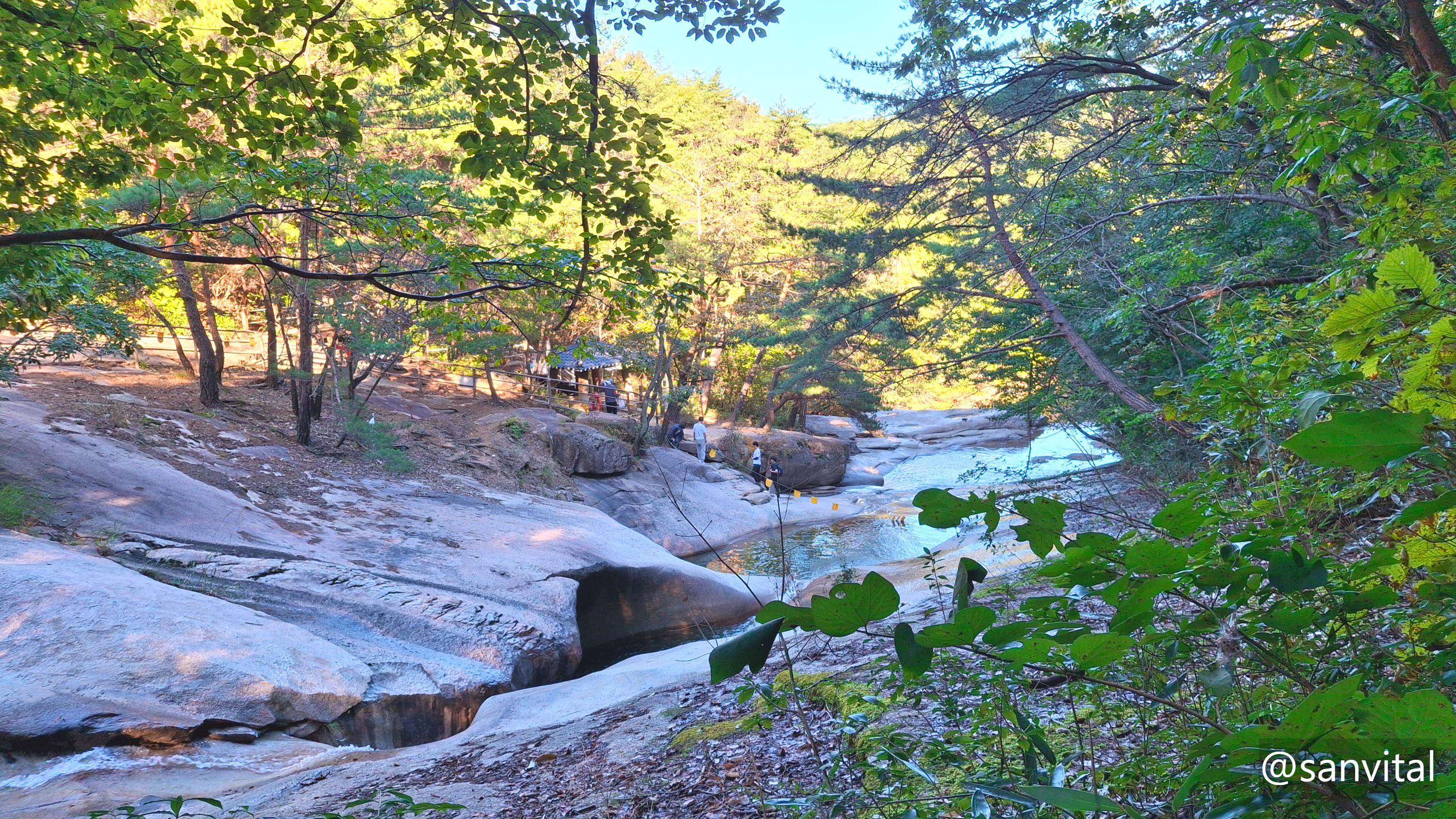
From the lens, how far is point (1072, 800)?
32.4 inches

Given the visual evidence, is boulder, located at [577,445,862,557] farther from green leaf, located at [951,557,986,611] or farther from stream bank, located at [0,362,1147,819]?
green leaf, located at [951,557,986,611]

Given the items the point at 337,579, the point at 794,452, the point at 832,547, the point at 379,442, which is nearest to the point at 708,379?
the point at 794,452

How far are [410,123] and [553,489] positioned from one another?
→ 8267 millimetres

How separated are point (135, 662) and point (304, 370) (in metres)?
8.97

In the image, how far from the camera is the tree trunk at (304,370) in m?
13.4

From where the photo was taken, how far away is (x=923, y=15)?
6445mm

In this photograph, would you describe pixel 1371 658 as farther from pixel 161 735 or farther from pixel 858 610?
pixel 161 735

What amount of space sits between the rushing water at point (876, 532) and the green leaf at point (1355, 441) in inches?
385

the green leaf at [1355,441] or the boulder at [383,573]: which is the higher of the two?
the green leaf at [1355,441]

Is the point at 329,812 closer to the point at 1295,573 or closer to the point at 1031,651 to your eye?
the point at 1031,651

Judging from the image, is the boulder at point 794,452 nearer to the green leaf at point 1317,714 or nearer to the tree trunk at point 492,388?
the tree trunk at point 492,388

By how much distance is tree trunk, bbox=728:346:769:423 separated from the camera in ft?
98.4

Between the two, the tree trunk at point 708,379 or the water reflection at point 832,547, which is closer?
the water reflection at point 832,547

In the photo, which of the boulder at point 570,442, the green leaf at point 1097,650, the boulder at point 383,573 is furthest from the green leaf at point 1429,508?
the boulder at point 570,442
